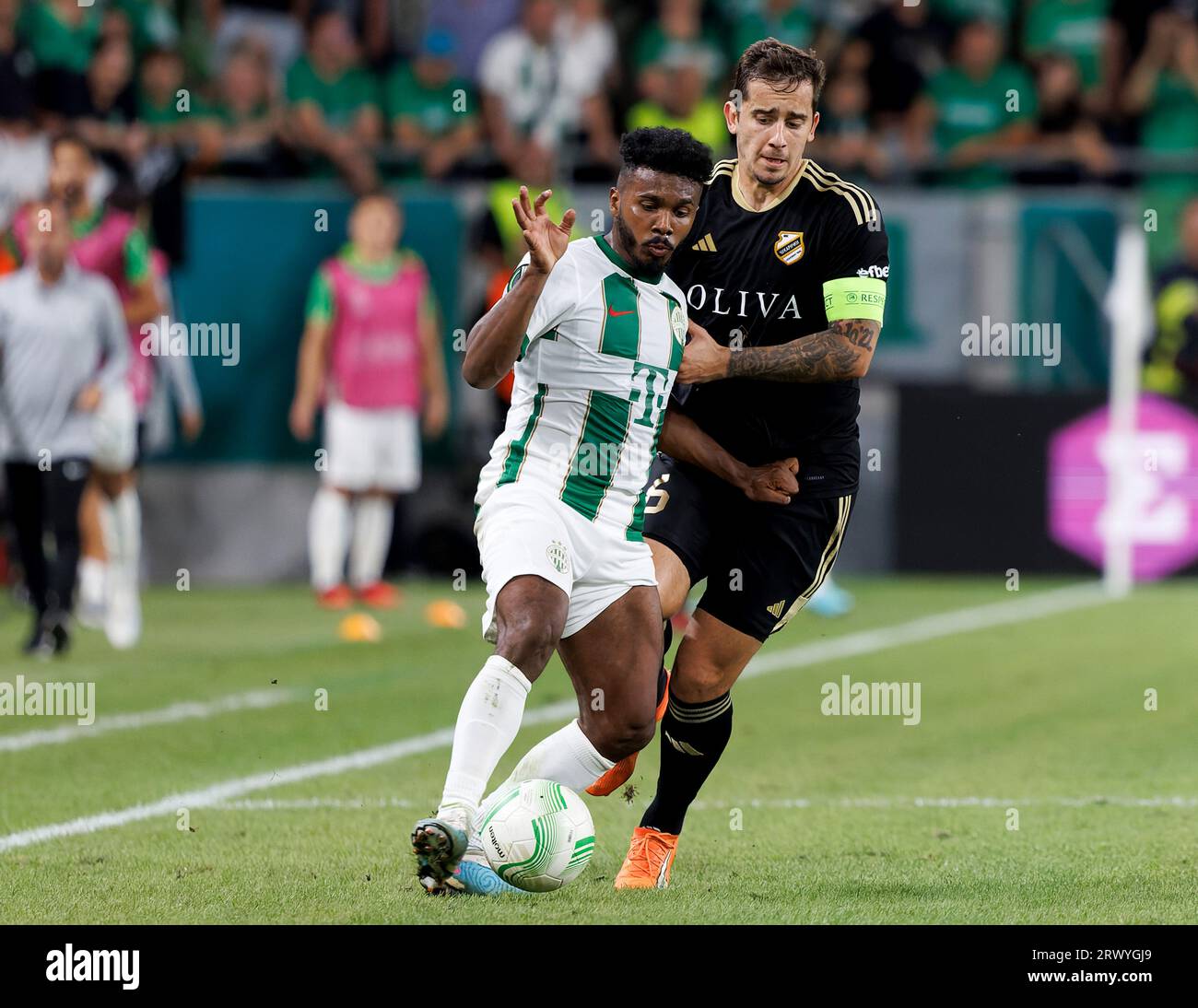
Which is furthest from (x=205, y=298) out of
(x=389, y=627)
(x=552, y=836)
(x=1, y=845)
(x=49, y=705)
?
(x=552, y=836)

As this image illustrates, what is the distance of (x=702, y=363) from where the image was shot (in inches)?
236

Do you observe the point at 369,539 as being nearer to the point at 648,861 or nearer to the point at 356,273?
the point at 356,273

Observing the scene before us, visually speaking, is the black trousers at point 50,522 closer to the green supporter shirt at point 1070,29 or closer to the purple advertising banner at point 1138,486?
the purple advertising banner at point 1138,486

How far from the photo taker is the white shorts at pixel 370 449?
1377 cm

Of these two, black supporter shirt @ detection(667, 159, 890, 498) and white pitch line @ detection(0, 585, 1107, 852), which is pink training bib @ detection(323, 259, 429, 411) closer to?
white pitch line @ detection(0, 585, 1107, 852)

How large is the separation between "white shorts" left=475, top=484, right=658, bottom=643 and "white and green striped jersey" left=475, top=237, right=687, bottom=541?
48mm

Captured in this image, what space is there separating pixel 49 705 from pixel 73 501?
2.06 meters

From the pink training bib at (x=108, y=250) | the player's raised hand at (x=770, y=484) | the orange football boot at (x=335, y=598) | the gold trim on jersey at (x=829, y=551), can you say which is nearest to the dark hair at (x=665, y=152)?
the player's raised hand at (x=770, y=484)

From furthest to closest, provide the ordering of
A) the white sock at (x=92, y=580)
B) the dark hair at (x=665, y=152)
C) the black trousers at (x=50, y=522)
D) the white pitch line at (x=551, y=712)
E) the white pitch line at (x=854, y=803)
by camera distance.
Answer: the white sock at (x=92, y=580) → the black trousers at (x=50, y=522) → the white pitch line at (x=854, y=803) → the white pitch line at (x=551, y=712) → the dark hair at (x=665, y=152)

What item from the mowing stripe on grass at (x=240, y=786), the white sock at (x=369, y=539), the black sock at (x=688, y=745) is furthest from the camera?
the white sock at (x=369, y=539)

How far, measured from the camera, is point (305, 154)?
16.1m

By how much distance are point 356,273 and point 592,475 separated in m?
8.30

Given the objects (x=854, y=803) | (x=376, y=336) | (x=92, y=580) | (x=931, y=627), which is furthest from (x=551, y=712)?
(x=376, y=336)

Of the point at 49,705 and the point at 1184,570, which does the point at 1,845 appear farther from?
the point at 1184,570
